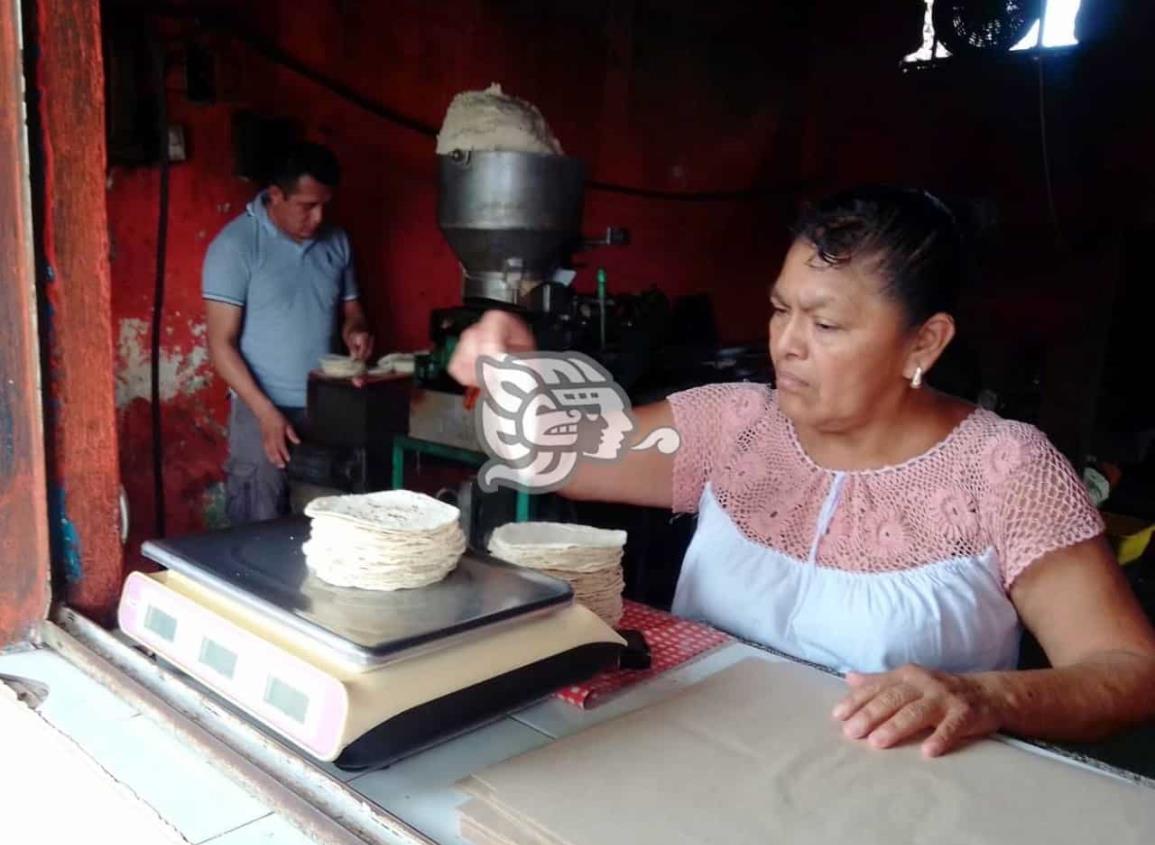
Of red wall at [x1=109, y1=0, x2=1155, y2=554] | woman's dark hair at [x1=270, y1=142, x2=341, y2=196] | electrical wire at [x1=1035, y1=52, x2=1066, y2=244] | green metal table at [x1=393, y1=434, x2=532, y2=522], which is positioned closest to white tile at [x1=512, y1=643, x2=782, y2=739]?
green metal table at [x1=393, y1=434, x2=532, y2=522]

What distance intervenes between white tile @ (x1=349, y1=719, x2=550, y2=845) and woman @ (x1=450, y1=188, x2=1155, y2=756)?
1.64 ft

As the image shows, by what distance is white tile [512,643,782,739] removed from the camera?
88 centimetres

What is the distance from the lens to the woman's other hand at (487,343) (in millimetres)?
1373

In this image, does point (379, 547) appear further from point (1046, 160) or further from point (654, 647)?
point (1046, 160)

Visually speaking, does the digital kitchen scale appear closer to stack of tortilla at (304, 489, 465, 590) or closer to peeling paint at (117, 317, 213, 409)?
stack of tortilla at (304, 489, 465, 590)

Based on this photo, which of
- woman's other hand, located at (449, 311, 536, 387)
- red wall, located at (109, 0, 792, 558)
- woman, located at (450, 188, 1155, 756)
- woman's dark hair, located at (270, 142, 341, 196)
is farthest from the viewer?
red wall, located at (109, 0, 792, 558)

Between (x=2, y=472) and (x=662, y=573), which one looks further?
(x=662, y=573)

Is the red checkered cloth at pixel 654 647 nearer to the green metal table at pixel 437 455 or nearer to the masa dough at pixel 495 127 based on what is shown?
the green metal table at pixel 437 455

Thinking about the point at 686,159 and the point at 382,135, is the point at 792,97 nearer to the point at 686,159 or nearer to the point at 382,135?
the point at 686,159

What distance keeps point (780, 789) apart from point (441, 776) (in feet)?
0.92

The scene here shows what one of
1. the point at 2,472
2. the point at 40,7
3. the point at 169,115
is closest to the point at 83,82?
the point at 40,7

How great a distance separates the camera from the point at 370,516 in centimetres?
89

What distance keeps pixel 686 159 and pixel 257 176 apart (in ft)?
7.82

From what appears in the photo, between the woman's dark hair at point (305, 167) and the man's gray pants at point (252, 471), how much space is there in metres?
0.71
